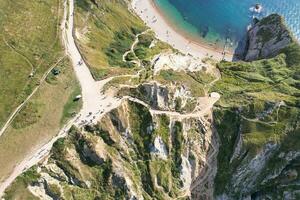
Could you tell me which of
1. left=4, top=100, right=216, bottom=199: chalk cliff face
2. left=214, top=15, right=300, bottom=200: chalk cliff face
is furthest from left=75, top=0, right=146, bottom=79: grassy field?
left=214, top=15, right=300, bottom=200: chalk cliff face

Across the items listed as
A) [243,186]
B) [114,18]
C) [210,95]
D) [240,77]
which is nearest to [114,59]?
[114,18]

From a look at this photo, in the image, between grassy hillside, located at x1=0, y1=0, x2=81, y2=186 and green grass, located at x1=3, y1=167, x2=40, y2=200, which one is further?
grassy hillside, located at x1=0, y1=0, x2=81, y2=186

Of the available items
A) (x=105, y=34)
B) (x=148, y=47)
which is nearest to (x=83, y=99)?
(x=105, y=34)

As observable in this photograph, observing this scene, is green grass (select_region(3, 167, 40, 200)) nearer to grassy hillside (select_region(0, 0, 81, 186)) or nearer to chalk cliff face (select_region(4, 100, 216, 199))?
chalk cliff face (select_region(4, 100, 216, 199))

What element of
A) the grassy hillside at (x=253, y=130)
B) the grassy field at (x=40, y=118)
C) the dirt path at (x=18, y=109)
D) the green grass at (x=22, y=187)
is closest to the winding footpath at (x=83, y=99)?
the dirt path at (x=18, y=109)

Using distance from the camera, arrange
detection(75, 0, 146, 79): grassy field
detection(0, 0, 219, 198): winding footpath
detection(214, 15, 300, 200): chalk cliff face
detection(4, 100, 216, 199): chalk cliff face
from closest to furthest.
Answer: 1. detection(0, 0, 219, 198): winding footpath
2. detection(4, 100, 216, 199): chalk cliff face
3. detection(214, 15, 300, 200): chalk cliff face
4. detection(75, 0, 146, 79): grassy field

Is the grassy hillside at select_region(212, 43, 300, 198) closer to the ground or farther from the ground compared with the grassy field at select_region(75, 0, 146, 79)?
closer to the ground

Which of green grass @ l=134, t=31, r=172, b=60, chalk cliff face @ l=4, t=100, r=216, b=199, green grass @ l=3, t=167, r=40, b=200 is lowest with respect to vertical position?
green grass @ l=3, t=167, r=40, b=200
